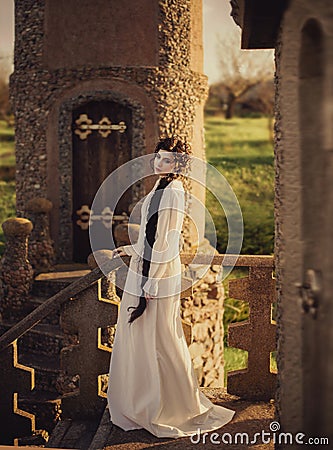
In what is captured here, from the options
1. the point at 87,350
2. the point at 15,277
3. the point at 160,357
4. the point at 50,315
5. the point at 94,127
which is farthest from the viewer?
the point at 94,127

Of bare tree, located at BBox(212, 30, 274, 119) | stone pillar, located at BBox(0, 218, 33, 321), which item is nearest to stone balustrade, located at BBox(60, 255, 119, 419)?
stone pillar, located at BBox(0, 218, 33, 321)

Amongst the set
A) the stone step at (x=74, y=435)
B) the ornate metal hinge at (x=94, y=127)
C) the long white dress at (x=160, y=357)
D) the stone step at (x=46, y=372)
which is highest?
the ornate metal hinge at (x=94, y=127)

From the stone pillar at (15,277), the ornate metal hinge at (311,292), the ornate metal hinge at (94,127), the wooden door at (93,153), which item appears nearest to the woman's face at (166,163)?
the ornate metal hinge at (311,292)

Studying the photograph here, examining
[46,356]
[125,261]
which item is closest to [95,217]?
[46,356]

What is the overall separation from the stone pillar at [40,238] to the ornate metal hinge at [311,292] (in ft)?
24.2

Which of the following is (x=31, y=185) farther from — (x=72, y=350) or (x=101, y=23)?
(x=72, y=350)

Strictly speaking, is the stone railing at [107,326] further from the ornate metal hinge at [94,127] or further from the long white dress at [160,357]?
the ornate metal hinge at [94,127]

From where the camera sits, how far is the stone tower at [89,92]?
9.72m

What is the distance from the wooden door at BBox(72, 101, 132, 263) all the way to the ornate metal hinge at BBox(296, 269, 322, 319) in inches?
310

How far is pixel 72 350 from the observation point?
4344mm

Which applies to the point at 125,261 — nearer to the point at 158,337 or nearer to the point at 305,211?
the point at 158,337

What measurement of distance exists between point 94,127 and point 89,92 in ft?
1.94

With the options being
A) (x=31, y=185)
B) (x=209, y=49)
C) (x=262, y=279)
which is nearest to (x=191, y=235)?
(x=31, y=185)

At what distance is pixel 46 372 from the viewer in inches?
302
